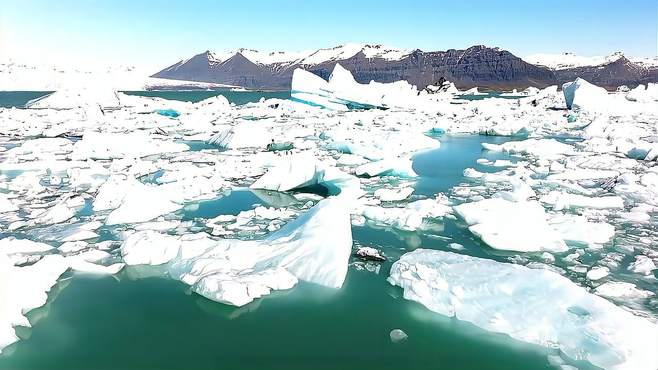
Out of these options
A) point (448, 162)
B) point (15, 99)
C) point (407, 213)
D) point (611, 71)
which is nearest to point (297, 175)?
point (407, 213)

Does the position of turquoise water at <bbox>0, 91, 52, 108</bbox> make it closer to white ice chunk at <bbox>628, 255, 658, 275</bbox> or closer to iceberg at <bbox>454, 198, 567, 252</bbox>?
iceberg at <bbox>454, 198, 567, 252</bbox>

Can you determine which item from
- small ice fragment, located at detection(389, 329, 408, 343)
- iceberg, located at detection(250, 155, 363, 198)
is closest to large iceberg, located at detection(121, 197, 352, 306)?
small ice fragment, located at detection(389, 329, 408, 343)

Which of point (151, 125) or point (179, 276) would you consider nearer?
point (179, 276)

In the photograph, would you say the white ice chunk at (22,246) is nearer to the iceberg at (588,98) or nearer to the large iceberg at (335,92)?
the large iceberg at (335,92)

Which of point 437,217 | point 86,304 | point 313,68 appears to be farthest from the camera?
point 313,68

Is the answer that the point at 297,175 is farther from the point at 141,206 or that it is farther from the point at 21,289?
the point at 21,289

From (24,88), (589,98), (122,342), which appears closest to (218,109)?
(589,98)

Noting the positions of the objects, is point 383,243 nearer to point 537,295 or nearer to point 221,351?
point 537,295
